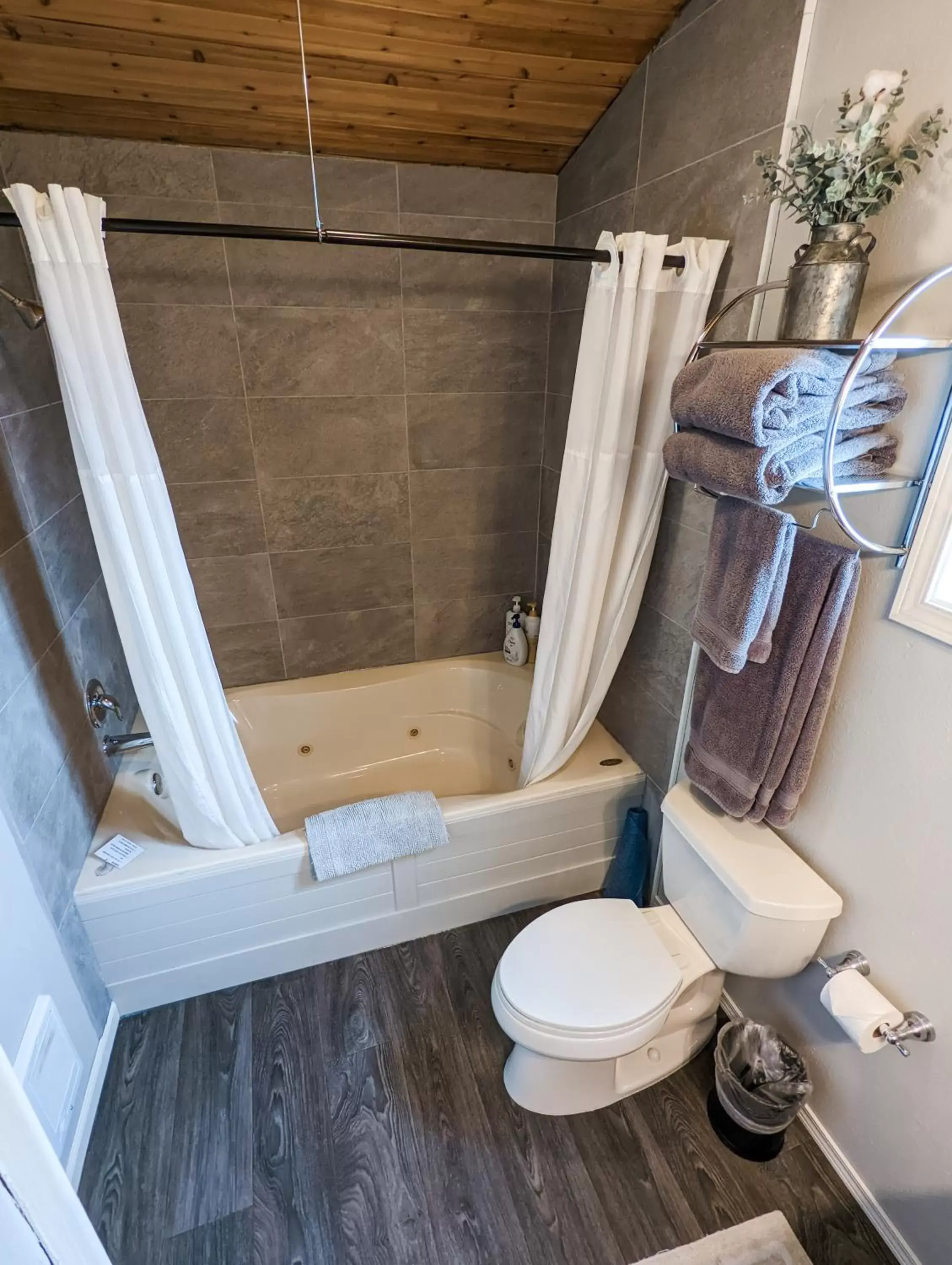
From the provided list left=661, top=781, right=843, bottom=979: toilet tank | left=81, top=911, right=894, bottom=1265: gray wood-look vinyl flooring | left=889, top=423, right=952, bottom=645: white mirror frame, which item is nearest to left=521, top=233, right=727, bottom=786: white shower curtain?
left=661, top=781, right=843, bottom=979: toilet tank

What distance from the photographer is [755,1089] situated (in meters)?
1.43

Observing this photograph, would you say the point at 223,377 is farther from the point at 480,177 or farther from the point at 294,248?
the point at 480,177

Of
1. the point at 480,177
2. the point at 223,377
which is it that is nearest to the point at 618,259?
the point at 480,177

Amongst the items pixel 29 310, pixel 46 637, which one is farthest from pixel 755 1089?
pixel 29 310

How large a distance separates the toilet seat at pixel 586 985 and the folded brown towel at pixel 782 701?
40cm

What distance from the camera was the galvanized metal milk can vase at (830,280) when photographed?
1.02 meters

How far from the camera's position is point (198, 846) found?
166 cm

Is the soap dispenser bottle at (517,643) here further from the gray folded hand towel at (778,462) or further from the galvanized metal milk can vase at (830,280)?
the galvanized metal milk can vase at (830,280)

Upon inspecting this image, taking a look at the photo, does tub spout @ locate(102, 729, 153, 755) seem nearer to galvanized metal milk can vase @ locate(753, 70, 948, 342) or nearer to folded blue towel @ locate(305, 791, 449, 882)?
folded blue towel @ locate(305, 791, 449, 882)

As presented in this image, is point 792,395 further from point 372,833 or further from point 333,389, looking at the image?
point 333,389

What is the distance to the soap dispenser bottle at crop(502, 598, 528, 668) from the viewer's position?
8.34 ft

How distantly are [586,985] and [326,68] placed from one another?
221 cm

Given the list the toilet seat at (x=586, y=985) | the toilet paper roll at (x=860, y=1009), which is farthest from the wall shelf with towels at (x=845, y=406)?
the toilet seat at (x=586, y=985)

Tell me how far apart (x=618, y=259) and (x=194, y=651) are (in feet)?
4.27
